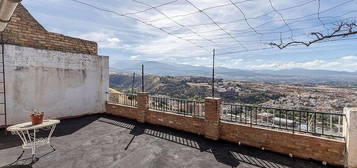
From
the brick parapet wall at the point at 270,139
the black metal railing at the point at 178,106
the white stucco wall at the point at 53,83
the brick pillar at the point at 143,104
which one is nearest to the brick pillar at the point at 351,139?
the brick parapet wall at the point at 270,139

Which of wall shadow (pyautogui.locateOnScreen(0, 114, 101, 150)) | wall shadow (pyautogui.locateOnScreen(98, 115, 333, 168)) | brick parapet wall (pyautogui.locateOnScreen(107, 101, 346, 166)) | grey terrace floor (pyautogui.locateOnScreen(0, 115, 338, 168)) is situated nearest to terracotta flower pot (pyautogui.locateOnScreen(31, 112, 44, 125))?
grey terrace floor (pyautogui.locateOnScreen(0, 115, 338, 168))

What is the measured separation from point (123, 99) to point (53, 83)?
103 inches

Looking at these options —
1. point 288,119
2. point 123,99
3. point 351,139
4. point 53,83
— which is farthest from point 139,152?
point 53,83

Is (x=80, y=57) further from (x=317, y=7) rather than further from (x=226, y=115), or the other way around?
(x=317, y=7)

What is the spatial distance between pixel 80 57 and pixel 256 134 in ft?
23.3

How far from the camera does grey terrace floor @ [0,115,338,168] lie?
3.35m

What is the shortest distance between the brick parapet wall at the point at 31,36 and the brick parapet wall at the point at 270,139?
4.86 metres

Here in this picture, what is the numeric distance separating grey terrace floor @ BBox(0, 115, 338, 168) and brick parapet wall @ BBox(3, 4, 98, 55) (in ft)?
9.54

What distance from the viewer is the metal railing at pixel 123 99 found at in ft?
24.1

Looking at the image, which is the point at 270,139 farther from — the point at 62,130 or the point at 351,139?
the point at 62,130

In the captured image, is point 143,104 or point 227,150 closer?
point 227,150

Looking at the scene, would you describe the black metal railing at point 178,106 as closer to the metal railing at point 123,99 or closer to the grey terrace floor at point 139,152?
the grey terrace floor at point 139,152

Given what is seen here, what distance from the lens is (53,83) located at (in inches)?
259

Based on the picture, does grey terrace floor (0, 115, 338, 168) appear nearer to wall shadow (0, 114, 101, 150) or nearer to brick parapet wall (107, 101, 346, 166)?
wall shadow (0, 114, 101, 150)
